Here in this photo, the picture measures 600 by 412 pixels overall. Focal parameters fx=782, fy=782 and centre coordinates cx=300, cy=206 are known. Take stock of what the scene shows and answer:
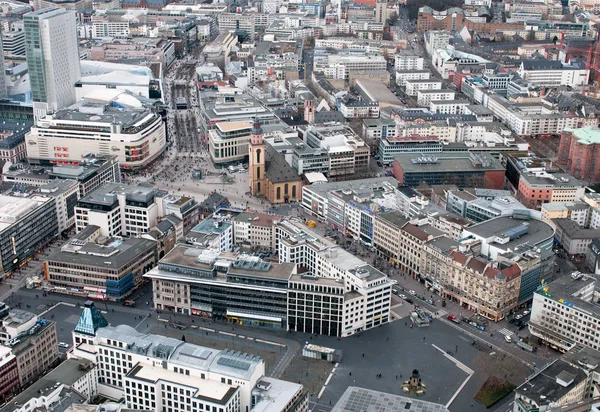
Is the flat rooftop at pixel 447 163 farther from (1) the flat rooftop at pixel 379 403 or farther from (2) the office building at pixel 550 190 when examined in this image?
(1) the flat rooftop at pixel 379 403

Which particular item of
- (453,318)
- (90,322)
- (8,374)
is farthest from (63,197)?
(453,318)

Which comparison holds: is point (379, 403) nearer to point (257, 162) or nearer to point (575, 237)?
point (575, 237)

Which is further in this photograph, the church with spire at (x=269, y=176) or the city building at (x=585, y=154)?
the city building at (x=585, y=154)

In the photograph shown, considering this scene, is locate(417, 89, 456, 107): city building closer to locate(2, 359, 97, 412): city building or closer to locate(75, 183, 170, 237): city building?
locate(75, 183, 170, 237): city building

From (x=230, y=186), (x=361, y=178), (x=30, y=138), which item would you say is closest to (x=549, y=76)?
(x=361, y=178)

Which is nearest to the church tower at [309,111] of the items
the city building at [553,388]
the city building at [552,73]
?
the city building at [552,73]

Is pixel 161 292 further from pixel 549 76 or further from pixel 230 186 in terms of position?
pixel 549 76
